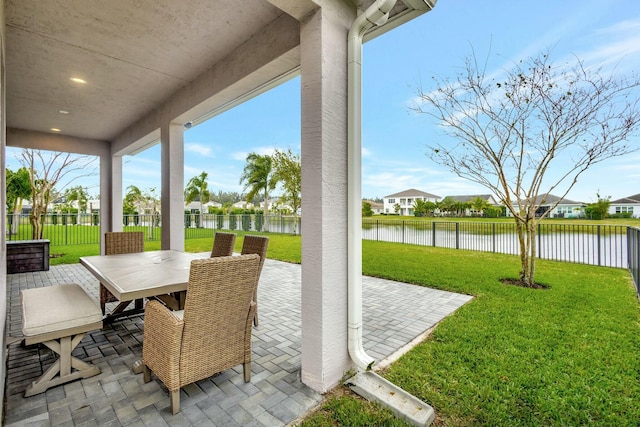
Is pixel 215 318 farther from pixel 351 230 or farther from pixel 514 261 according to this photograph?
pixel 514 261

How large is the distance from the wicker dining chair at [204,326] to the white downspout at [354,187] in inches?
27.9

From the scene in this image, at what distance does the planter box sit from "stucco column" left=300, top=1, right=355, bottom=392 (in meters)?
6.97

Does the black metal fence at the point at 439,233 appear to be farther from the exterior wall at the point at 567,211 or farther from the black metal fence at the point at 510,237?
the exterior wall at the point at 567,211

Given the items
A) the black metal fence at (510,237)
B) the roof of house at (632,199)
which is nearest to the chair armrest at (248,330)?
the roof of house at (632,199)

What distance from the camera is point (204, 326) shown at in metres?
1.85

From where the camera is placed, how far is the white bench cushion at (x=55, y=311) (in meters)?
1.97

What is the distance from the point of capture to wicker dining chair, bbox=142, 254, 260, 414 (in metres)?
1.76

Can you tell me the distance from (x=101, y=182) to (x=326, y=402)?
8.33 meters

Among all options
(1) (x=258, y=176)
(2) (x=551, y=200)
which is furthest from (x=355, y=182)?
(1) (x=258, y=176)

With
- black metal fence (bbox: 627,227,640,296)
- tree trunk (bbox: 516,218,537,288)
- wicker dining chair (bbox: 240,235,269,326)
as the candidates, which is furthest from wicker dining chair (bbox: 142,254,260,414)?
black metal fence (bbox: 627,227,640,296)

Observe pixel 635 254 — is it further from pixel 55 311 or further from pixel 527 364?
pixel 55 311

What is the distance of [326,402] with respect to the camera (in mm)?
1920

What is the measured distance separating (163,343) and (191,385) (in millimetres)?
486

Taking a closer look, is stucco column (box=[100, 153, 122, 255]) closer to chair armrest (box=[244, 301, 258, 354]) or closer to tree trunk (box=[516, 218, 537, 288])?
chair armrest (box=[244, 301, 258, 354])
